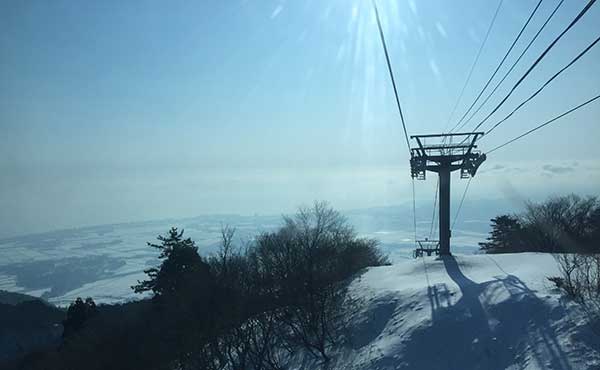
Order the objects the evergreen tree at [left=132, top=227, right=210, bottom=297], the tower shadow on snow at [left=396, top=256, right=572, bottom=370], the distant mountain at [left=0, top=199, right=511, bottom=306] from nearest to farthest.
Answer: the tower shadow on snow at [left=396, top=256, right=572, bottom=370], the evergreen tree at [left=132, top=227, right=210, bottom=297], the distant mountain at [left=0, top=199, right=511, bottom=306]

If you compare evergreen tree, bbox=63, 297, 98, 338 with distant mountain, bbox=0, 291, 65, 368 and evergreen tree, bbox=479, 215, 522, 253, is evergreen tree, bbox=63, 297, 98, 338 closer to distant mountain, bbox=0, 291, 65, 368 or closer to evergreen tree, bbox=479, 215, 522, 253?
distant mountain, bbox=0, 291, 65, 368

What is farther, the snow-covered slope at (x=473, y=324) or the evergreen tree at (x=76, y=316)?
the evergreen tree at (x=76, y=316)

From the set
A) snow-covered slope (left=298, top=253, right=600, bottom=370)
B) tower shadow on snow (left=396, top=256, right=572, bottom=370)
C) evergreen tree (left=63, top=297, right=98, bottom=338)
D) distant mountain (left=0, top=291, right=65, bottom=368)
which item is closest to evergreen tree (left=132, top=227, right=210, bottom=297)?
evergreen tree (left=63, top=297, right=98, bottom=338)

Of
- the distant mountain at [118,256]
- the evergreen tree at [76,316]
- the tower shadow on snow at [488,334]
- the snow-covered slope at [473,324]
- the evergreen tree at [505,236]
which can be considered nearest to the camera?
the snow-covered slope at [473,324]

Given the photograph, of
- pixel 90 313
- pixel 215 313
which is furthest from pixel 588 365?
pixel 90 313

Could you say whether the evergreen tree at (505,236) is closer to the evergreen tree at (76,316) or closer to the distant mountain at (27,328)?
A: the evergreen tree at (76,316)

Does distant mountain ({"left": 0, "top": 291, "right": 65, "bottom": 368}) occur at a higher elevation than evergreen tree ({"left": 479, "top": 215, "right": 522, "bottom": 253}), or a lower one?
lower

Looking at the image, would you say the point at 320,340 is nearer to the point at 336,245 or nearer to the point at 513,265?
the point at 513,265

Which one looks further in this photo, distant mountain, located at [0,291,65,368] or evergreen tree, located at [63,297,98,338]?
distant mountain, located at [0,291,65,368]

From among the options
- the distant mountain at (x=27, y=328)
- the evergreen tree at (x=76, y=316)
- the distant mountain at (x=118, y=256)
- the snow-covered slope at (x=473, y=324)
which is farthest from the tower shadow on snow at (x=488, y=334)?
the distant mountain at (x=118, y=256)
